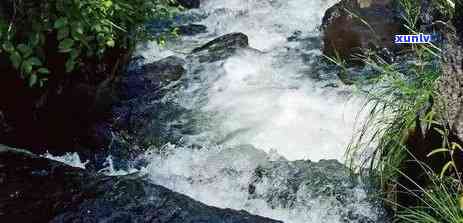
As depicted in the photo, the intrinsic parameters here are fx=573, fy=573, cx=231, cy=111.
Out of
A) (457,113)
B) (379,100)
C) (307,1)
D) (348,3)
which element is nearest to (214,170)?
(379,100)

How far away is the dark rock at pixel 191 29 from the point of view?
1018cm

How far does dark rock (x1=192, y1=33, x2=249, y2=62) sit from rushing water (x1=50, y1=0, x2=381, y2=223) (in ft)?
0.66

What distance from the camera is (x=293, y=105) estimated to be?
7.12 meters

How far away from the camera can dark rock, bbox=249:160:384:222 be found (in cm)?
460

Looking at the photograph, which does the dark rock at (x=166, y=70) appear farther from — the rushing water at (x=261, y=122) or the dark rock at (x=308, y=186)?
the dark rock at (x=308, y=186)

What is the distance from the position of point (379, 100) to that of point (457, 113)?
636 millimetres

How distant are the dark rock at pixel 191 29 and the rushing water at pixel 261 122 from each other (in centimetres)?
19

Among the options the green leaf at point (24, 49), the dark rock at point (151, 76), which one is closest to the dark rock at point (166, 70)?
the dark rock at point (151, 76)

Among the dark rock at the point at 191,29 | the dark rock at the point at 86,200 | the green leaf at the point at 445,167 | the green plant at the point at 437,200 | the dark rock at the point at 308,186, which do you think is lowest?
the dark rock at the point at 191,29

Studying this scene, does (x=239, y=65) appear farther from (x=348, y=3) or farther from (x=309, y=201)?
(x=309, y=201)

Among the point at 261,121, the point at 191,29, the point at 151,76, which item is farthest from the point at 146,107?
the point at 191,29

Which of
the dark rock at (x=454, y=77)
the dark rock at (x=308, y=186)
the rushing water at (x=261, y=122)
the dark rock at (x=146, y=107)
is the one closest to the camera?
the dark rock at (x=454, y=77)

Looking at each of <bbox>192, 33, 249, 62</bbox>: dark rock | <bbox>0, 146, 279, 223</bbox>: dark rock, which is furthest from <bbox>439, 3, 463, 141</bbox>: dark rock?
<bbox>192, 33, 249, 62</bbox>: dark rock

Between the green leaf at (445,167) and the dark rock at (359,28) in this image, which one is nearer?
the green leaf at (445,167)
